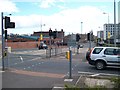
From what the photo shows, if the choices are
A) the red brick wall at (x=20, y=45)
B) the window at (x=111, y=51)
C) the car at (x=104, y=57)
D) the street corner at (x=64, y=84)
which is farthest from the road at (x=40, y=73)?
the red brick wall at (x=20, y=45)

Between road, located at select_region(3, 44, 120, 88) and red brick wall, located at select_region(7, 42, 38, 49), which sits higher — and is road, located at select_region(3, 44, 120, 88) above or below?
above

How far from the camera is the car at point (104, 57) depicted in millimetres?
20656

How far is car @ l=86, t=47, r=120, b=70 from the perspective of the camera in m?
20.7

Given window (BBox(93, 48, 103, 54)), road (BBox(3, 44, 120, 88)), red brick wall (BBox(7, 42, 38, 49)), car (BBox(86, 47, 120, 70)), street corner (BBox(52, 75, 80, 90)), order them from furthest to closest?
red brick wall (BBox(7, 42, 38, 49)) < window (BBox(93, 48, 103, 54)) < car (BBox(86, 47, 120, 70)) < road (BBox(3, 44, 120, 88)) < street corner (BBox(52, 75, 80, 90))

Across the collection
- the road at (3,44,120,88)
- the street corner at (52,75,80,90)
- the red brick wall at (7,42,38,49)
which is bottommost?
the red brick wall at (7,42,38,49)

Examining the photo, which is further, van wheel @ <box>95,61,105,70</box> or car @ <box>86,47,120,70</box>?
van wheel @ <box>95,61,105,70</box>

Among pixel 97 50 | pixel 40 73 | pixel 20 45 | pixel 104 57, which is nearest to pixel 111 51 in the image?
pixel 104 57

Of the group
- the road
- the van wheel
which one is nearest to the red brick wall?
the road

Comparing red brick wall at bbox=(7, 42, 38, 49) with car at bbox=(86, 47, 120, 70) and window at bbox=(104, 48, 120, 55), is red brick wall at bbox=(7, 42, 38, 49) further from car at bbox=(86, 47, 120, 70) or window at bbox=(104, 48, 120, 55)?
window at bbox=(104, 48, 120, 55)

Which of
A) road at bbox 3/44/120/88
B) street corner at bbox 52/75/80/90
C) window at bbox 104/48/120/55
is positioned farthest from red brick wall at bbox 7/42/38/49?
street corner at bbox 52/75/80/90

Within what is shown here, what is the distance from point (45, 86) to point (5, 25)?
8369 mm

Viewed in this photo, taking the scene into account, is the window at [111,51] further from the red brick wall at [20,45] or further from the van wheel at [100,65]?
the red brick wall at [20,45]

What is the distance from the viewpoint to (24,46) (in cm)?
9150

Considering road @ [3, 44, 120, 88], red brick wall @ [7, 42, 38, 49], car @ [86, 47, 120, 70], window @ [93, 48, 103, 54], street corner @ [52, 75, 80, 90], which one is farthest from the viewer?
red brick wall @ [7, 42, 38, 49]
